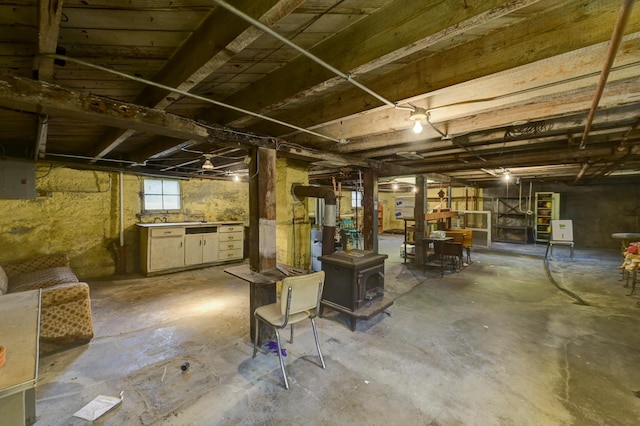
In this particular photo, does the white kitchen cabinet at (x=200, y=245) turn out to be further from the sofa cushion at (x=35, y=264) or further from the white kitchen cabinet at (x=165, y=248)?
the sofa cushion at (x=35, y=264)

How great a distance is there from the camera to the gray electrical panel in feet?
12.3

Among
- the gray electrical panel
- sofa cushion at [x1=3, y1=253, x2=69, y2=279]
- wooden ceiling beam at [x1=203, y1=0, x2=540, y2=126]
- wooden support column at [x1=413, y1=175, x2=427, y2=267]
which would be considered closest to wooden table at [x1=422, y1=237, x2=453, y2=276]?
wooden support column at [x1=413, y1=175, x2=427, y2=267]

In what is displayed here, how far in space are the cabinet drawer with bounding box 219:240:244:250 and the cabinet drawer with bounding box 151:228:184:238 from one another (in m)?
0.89

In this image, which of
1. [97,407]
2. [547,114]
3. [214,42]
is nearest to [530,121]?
[547,114]

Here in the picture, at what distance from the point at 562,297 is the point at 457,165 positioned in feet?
8.13

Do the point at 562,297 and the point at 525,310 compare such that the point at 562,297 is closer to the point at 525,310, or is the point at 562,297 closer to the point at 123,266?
the point at 525,310

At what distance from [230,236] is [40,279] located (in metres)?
3.10

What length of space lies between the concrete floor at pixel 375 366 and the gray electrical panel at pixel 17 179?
1.97m

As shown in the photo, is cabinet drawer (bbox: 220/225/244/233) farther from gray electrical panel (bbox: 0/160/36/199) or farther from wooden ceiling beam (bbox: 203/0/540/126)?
wooden ceiling beam (bbox: 203/0/540/126)

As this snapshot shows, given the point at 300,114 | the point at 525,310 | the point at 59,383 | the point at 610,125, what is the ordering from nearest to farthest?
the point at 59,383, the point at 300,114, the point at 610,125, the point at 525,310

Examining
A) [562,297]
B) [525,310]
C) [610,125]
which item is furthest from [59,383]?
[562,297]

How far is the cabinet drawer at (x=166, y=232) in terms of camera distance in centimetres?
473

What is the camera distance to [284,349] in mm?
2428

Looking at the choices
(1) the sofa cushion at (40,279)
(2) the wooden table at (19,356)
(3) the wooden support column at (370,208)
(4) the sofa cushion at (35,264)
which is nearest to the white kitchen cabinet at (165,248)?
(4) the sofa cushion at (35,264)
